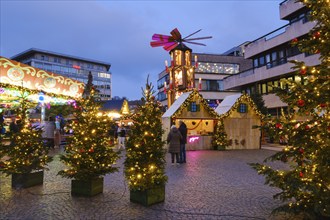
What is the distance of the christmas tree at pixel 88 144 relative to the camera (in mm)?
7197

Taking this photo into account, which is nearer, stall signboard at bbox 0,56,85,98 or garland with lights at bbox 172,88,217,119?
stall signboard at bbox 0,56,85,98

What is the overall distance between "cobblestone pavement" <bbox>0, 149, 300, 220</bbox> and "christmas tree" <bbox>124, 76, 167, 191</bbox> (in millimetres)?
527

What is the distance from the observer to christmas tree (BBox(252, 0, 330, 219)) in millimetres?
4727

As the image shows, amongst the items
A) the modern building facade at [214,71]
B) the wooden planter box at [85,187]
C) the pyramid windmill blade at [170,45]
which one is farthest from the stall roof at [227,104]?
the modern building facade at [214,71]

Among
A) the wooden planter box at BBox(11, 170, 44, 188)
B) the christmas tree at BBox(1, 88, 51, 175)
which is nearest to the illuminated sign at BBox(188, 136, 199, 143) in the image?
the christmas tree at BBox(1, 88, 51, 175)

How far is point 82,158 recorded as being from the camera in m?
7.20

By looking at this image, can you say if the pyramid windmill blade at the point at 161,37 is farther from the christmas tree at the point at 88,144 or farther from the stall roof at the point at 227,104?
the christmas tree at the point at 88,144

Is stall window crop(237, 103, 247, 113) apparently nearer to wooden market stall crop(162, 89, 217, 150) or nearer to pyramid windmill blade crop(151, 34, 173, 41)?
wooden market stall crop(162, 89, 217, 150)

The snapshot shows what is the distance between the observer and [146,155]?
21.6ft

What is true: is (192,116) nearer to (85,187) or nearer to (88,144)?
(88,144)

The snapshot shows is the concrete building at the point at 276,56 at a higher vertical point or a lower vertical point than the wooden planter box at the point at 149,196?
higher

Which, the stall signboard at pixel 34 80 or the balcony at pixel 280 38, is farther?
the balcony at pixel 280 38

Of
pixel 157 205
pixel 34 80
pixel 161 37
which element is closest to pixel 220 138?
pixel 34 80

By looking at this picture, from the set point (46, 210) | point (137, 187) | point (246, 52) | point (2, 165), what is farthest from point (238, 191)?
point (246, 52)
